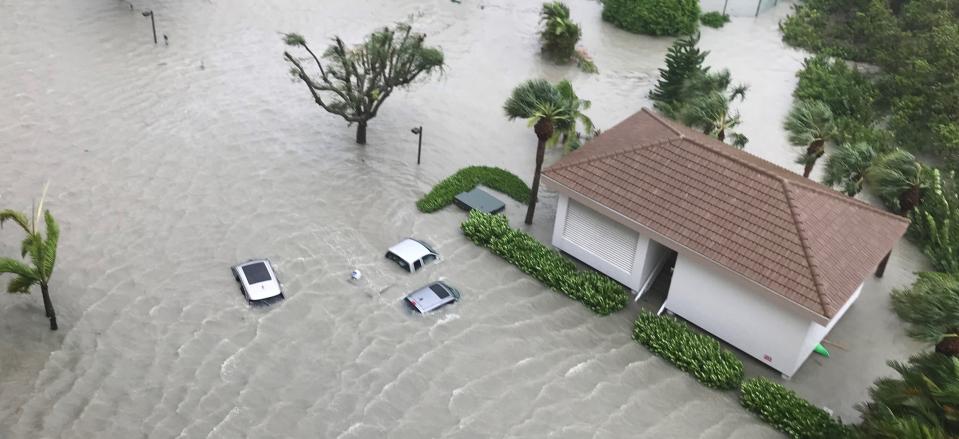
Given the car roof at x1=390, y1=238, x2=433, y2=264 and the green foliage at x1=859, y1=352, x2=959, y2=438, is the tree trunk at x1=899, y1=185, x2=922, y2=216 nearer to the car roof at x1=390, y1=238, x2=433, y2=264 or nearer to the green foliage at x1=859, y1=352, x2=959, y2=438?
the green foliage at x1=859, y1=352, x2=959, y2=438

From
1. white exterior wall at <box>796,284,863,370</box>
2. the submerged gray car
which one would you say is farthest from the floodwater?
white exterior wall at <box>796,284,863,370</box>

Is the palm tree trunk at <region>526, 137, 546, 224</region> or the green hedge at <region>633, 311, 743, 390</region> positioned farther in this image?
the palm tree trunk at <region>526, 137, 546, 224</region>

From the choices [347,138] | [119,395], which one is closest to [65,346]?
[119,395]

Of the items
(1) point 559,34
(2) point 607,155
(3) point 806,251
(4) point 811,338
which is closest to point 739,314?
(4) point 811,338

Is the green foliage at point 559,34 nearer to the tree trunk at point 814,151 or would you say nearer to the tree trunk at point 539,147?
the tree trunk at point 539,147

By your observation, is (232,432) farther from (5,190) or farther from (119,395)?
(5,190)

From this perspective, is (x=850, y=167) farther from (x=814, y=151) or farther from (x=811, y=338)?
(x=811, y=338)
